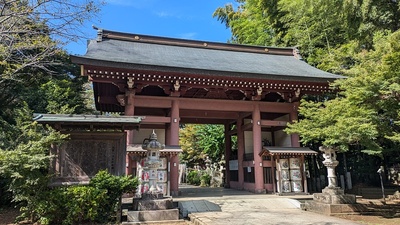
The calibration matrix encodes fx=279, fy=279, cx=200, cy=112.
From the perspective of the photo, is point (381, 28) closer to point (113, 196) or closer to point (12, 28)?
point (113, 196)

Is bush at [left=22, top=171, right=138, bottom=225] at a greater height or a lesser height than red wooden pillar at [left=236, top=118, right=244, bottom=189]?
lesser

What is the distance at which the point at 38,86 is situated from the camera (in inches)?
658

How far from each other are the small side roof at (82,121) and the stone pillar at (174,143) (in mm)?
3416

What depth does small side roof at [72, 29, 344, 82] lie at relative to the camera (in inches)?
419

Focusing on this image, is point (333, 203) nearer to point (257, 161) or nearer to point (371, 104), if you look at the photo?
point (371, 104)

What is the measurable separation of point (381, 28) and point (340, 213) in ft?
30.4

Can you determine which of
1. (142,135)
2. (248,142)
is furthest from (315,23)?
(142,135)

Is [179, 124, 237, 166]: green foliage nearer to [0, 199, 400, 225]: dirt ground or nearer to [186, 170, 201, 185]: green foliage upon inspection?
[186, 170, 201, 185]: green foliage

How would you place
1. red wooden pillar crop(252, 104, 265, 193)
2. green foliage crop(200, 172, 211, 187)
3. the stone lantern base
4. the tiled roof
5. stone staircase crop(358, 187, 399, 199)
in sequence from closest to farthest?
the stone lantern base < the tiled roof < red wooden pillar crop(252, 104, 265, 193) < stone staircase crop(358, 187, 399, 199) < green foliage crop(200, 172, 211, 187)

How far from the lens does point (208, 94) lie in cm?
1283

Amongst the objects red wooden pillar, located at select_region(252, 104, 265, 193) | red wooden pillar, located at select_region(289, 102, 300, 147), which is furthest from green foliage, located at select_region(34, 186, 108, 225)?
red wooden pillar, located at select_region(289, 102, 300, 147)

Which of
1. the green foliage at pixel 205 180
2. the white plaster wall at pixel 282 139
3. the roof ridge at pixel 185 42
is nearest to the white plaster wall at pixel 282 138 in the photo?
the white plaster wall at pixel 282 139

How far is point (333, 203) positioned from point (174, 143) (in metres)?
5.88

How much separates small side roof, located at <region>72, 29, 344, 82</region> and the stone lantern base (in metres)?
4.83
